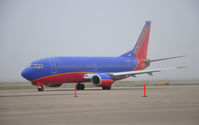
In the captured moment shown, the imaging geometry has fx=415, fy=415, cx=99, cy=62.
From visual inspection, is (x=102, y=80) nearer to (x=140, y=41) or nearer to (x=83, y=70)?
(x=83, y=70)

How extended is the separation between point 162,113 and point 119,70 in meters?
34.4

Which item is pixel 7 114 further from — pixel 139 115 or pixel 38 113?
pixel 139 115

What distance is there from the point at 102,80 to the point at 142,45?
45.1 feet

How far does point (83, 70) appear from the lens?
47.8 metres

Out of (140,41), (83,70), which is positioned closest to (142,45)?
(140,41)

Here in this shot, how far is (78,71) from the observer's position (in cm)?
4719

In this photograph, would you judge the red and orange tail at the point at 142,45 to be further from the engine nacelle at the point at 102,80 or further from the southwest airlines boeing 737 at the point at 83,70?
the engine nacelle at the point at 102,80

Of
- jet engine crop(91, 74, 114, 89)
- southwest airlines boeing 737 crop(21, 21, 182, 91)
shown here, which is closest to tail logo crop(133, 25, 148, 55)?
southwest airlines boeing 737 crop(21, 21, 182, 91)

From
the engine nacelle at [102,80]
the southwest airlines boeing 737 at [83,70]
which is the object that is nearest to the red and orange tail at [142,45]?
the southwest airlines boeing 737 at [83,70]

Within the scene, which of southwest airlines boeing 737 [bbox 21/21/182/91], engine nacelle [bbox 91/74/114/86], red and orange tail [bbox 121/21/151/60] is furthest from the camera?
red and orange tail [bbox 121/21/151/60]

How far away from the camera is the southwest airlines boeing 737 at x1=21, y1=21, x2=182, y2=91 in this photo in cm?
4322

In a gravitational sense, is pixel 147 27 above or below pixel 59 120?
above

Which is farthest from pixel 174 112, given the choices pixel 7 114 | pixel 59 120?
pixel 7 114

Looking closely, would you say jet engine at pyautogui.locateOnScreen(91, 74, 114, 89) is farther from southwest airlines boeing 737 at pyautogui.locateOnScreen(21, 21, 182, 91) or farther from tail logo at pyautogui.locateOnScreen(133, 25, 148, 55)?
tail logo at pyautogui.locateOnScreen(133, 25, 148, 55)
